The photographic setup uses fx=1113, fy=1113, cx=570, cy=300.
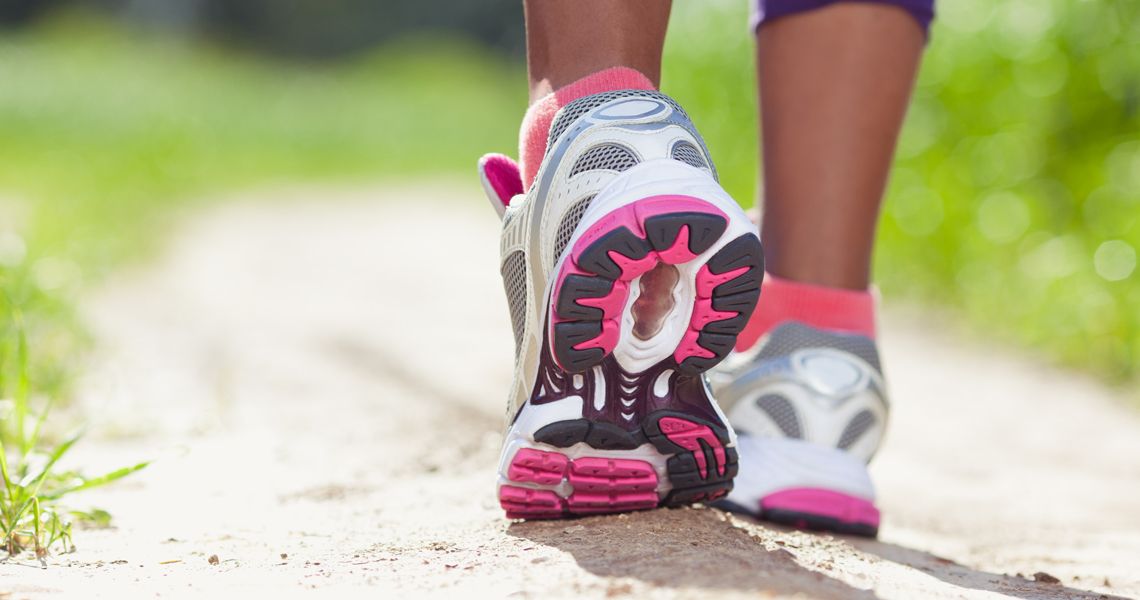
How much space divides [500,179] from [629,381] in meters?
0.28

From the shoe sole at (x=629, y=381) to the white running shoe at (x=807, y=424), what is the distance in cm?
17

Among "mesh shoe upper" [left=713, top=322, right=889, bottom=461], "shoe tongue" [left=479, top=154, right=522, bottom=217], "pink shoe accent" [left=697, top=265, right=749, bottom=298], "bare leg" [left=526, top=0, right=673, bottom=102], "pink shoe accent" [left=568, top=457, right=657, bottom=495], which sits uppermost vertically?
"bare leg" [left=526, top=0, right=673, bottom=102]

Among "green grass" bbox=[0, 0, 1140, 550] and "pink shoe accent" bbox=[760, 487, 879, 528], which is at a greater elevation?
"green grass" bbox=[0, 0, 1140, 550]

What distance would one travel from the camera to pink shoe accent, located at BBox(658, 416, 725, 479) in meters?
1.12

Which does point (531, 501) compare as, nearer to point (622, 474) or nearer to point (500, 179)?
point (622, 474)

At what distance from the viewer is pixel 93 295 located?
3.28 meters

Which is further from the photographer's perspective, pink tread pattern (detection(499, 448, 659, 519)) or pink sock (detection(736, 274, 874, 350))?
pink sock (detection(736, 274, 874, 350))

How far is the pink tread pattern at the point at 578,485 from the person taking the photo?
1.12 metres

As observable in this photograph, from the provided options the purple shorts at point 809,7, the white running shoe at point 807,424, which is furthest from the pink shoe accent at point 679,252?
the purple shorts at point 809,7

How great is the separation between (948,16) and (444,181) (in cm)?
613

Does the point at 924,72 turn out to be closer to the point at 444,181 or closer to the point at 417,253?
the point at 417,253

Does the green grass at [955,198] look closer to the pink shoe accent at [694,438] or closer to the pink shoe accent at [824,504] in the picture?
the pink shoe accent at [694,438]

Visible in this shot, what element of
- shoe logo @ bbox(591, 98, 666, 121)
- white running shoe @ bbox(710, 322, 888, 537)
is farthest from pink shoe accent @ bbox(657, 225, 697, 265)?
white running shoe @ bbox(710, 322, 888, 537)

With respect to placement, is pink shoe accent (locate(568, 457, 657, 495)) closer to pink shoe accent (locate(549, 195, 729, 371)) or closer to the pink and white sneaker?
the pink and white sneaker
